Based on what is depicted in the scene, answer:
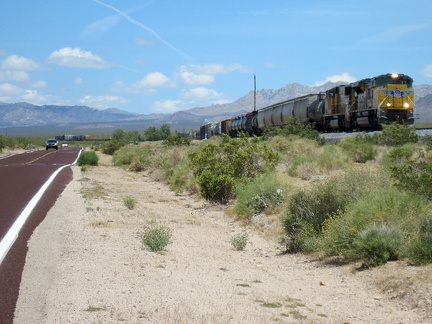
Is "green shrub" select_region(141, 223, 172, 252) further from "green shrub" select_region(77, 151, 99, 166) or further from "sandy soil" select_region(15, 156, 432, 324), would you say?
"green shrub" select_region(77, 151, 99, 166)

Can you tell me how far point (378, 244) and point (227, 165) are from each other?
1286 centimetres

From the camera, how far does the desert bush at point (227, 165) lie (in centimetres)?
2122

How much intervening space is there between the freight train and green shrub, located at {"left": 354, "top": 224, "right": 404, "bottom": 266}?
86.0 ft

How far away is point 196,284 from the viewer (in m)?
8.81

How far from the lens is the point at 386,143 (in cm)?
2997

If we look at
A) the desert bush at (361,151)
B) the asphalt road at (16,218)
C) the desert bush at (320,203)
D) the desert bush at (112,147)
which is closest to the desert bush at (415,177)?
the desert bush at (320,203)

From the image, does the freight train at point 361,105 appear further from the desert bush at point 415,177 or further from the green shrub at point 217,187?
the desert bush at point 415,177

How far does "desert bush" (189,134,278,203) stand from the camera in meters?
21.2

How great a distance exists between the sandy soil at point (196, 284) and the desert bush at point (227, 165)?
22.9 feet

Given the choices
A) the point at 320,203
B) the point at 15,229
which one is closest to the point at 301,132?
the point at 320,203

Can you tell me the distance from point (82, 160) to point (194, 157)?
26.0m

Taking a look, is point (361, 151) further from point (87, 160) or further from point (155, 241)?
point (87, 160)

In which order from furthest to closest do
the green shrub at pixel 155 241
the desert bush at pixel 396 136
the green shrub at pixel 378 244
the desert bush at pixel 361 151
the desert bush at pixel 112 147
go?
the desert bush at pixel 112 147
the desert bush at pixel 396 136
the desert bush at pixel 361 151
the green shrub at pixel 155 241
the green shrub at pixel 378 244

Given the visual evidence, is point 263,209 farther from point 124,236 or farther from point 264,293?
point 264,293
